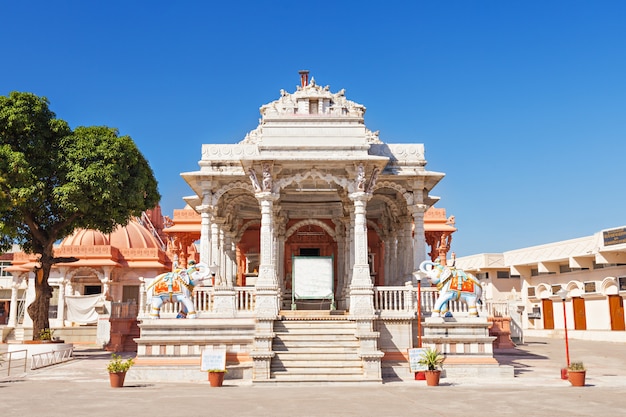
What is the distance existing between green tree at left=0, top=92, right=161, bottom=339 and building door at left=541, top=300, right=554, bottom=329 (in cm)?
3348

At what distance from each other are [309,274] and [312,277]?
0.50 feet

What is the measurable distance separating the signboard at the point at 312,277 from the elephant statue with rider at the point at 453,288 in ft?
13.3

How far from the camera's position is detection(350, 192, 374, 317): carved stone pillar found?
57.5 ft

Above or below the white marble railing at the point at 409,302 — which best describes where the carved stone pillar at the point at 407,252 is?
above

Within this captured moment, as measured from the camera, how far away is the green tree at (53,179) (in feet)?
73.7

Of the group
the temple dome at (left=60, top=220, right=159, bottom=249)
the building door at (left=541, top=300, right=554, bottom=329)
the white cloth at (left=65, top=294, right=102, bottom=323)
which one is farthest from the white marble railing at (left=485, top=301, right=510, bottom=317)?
the temple dome at (left=60, top=220, right=159, bottom=249)

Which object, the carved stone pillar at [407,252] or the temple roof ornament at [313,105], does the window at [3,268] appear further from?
the carved stone pillar at [407,252]

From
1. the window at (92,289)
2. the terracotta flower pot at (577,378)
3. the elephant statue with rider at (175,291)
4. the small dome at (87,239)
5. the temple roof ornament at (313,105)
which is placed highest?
the temple roof ornament at (313,105)

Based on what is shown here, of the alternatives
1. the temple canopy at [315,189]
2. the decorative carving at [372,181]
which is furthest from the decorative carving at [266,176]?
the decorative carving at [372,181]

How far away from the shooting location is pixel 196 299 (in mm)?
19234

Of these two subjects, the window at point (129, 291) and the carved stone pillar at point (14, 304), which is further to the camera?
the window at point (129, 291)

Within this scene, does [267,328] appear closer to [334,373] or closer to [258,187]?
[334,373]

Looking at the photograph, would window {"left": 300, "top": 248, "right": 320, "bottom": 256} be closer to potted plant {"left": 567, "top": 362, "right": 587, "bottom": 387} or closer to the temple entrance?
the temple entrance

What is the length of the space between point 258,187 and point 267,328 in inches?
171
